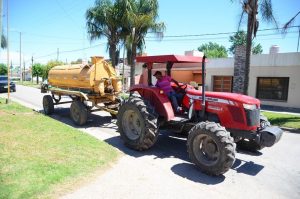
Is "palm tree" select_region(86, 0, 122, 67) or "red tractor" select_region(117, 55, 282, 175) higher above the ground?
"palm tree" select_region(86, 0, 122, 67)

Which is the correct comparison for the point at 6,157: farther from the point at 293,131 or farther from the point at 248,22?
the point at 248,22

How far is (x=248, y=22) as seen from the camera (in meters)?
14.2

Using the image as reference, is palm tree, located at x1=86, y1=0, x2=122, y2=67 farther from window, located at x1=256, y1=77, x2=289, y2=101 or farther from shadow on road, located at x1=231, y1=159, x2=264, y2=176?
shadow on road, located at x1=231, y1=159, x2=264, y2=176

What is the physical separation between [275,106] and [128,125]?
48.3ft

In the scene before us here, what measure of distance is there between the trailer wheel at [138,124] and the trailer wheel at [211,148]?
124 cm

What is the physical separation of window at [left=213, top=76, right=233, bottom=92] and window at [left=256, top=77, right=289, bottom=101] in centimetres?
234

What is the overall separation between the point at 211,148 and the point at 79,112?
5.95 m

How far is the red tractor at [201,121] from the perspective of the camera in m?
5.73

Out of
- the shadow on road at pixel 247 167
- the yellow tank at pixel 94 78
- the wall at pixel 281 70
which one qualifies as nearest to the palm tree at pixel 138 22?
the wall at pixel 281 70

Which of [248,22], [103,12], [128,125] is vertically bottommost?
[128,125]

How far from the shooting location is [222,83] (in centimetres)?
Answer: 2270

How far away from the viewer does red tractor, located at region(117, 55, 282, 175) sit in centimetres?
573

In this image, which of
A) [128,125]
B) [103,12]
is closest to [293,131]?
[128,125]

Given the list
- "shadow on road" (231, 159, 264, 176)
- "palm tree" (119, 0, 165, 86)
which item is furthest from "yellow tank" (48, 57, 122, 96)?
"palm tree" (119, 0, 165, 86)
